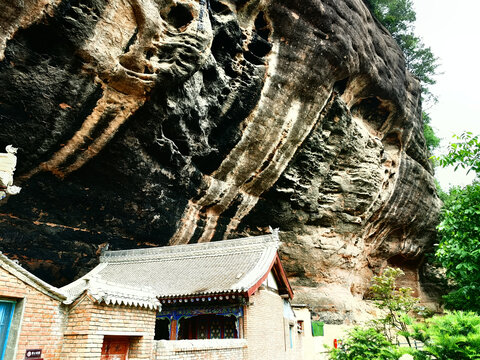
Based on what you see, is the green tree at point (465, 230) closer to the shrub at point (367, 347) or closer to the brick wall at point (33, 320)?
the shrub at point (367, 347)

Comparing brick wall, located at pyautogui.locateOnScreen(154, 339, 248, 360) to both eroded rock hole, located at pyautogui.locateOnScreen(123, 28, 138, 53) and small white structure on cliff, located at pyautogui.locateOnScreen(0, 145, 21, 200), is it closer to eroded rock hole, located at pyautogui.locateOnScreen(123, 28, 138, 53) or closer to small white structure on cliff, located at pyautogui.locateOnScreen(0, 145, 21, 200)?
small white structure on cliff, located at pyautogui.locateOnScreen(0, 145, 21, 200)

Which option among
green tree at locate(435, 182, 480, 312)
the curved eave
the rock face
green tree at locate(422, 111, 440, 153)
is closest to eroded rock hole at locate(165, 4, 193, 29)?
the rock face

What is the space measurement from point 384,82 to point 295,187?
7.82m

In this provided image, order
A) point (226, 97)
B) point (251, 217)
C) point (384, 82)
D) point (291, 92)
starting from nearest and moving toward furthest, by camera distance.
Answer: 1. point (226, 97)
2. point (291, 92)
3. point (251, 217)
4. point (384, 82)

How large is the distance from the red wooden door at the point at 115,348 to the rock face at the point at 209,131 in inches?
278

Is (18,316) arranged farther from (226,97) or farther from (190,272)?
(226,97)

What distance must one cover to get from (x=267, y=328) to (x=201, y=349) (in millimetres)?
4386

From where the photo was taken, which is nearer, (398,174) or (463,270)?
(463,270)

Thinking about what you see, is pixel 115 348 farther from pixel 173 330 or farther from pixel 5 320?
A: pixel 173 330

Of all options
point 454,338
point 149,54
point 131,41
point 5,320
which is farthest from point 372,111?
point 5,320

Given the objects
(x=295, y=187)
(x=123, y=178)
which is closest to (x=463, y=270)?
(x=295, y=187)

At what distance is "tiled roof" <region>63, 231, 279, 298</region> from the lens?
11023mm

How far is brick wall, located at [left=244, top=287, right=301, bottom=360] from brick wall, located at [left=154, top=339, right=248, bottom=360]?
0.71 m

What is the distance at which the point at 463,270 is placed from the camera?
13047 mm
